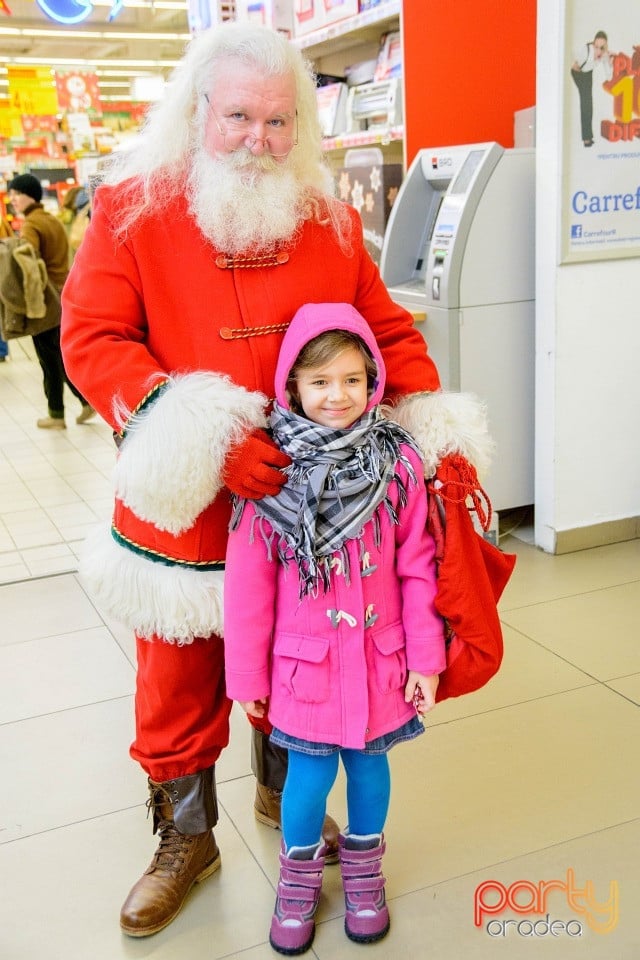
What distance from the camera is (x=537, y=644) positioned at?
275 cm

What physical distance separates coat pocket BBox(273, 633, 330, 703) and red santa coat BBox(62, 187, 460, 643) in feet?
0.60

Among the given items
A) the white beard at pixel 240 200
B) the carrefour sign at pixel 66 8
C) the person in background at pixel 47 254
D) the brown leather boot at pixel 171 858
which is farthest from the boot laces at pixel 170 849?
the person in background at pixel 47 254

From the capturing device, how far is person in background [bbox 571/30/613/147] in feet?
9.97

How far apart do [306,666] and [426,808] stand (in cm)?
71

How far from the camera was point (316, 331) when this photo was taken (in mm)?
1461

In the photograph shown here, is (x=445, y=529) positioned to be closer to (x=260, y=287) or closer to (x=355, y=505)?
(x=355, y=505)

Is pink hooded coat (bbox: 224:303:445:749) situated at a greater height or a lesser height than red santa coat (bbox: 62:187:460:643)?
lesser

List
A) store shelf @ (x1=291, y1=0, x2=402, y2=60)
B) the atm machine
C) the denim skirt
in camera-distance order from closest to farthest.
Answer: the denim skirt < the atm machine < store shelf @ (x1=291, y1=0, x2=402, y2=60)

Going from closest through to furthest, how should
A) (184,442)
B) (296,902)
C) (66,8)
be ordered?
1. (184,442)
2. (296,902)
3. (66,8)

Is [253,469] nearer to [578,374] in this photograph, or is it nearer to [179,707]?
[179,707]

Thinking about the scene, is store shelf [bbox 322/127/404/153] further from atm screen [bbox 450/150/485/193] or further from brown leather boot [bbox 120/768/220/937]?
brown leather boot [bbox 120/768/220/937]

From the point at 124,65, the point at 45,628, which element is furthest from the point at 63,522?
the point at 124,65

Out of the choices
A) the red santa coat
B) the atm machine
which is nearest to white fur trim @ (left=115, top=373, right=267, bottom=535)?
the red santa coat

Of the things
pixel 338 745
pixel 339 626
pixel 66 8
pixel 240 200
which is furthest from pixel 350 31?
pixel 338 745
